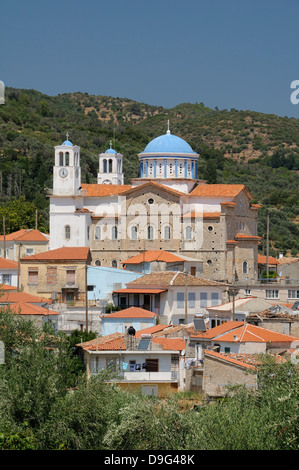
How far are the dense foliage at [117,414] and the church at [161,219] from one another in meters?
22.7

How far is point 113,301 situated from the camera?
150ft

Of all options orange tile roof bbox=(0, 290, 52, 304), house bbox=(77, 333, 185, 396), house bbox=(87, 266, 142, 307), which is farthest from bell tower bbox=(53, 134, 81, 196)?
house bbox=(77, 333, 185, 396)

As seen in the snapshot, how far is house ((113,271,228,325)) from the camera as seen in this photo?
144 ft

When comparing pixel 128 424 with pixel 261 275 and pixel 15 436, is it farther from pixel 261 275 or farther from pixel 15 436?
pixel 261 275

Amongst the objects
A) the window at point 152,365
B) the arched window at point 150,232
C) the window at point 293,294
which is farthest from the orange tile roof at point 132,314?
the arched window at point 150,232

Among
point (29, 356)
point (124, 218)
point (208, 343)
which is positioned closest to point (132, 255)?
point (124, 218)

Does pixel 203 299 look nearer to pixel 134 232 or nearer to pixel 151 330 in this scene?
pixel 151 330

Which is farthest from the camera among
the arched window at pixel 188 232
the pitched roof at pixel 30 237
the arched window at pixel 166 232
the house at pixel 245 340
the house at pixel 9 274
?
the pitched roof at pixel 30 237

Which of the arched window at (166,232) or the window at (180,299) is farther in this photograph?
the arched window at (166,232)

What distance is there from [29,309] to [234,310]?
310 inches

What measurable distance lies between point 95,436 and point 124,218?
2929cm

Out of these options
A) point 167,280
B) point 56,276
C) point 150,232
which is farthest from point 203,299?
point 150,232

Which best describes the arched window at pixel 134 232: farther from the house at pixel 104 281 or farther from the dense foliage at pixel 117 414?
the dense foliage at pixel 117 414

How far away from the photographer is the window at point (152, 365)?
3238 cm
